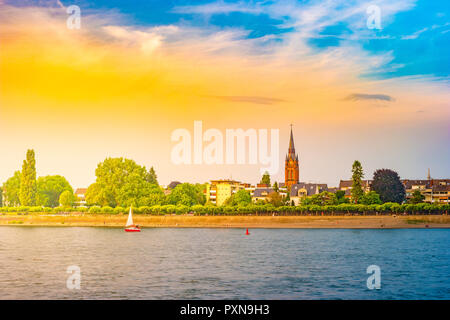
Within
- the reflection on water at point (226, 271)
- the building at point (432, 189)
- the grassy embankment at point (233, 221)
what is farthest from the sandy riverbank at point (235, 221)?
the building at point (432, 189)

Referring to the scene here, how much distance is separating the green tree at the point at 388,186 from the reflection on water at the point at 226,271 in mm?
64037

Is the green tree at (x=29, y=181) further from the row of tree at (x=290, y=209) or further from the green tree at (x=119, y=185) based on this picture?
the green tree at (x=119, y=185)

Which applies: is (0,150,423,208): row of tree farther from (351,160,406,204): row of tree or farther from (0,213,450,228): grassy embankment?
(0,213,450,228): grassy embankment

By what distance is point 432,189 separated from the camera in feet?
538

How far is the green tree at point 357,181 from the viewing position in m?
128

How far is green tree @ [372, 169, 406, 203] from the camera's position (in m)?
129
